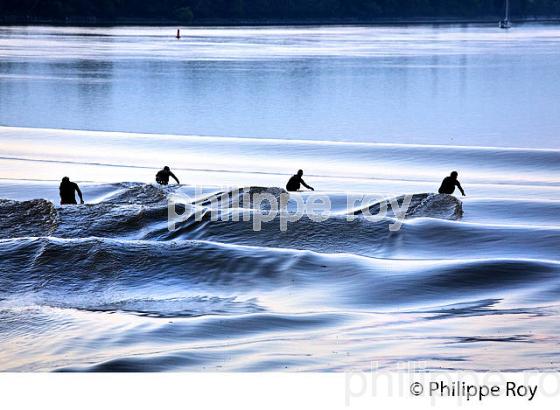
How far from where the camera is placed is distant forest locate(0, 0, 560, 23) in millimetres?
160250

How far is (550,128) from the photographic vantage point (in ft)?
147

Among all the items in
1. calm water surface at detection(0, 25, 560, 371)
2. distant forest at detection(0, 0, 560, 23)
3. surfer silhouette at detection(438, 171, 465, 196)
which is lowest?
calm water surface at detection(0, 25, 560, 371)

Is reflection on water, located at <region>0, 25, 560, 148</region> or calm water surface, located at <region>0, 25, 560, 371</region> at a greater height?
reflection on water, located at <region>0, 25, 560, 148</region>

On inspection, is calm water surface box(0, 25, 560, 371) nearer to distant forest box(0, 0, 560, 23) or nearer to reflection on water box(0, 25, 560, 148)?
reflection on water box(0, 25, 560, 148)

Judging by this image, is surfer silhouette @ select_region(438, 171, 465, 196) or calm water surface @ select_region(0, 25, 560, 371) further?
surfer silhouette @ select_region(438, 171, 465, 196)

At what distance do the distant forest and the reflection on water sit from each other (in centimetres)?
6165

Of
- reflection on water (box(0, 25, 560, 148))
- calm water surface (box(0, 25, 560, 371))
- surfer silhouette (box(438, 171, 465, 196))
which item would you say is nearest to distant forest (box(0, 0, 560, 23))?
reflection on water (box(0, 25, 560, 148))

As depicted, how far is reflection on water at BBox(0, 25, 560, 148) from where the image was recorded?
4616cm

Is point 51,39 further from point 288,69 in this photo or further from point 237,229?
point 237,229

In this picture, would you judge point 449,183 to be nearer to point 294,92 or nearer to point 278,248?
point 278,248

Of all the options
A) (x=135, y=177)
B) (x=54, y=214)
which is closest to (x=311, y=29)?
(x=135, y=177)

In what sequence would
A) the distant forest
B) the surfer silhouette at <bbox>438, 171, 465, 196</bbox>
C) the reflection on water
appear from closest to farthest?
the surfer silhouette at <bbox>438, 171, 465, 196</bbox>, the reflection on water, the distant forest

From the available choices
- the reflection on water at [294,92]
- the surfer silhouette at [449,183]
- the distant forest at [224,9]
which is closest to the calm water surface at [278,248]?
the reflection on water at [294,92]

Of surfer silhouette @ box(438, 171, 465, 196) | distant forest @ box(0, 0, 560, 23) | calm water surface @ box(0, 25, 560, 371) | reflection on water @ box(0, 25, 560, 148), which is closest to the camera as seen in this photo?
calm water surface @ box(0, 25, 560, 371)
